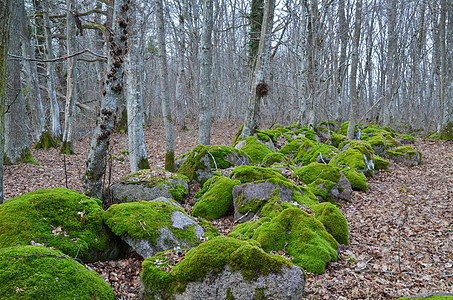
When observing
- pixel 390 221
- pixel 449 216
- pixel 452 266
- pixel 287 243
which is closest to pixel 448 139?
pixel 449 216

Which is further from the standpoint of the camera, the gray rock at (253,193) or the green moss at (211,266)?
the gray rock at (253,193)

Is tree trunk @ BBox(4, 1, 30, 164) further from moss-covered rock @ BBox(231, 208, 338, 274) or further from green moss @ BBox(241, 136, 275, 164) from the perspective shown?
moss-covered rock @ BBox(231, 208, 338, 274)

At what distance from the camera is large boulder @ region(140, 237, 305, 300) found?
3236 millimetres

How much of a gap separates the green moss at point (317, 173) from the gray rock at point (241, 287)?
563 centimetres

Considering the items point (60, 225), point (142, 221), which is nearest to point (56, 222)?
point (60, 225)

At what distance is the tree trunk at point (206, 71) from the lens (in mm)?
11328

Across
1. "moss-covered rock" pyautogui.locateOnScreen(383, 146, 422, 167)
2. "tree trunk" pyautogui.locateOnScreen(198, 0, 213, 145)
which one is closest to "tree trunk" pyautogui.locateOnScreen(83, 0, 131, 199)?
"tree trunk" pyautogui.locateOnScreen(198, 0, 213, 145)

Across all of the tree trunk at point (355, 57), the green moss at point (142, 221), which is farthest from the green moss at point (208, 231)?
the tree trunk at point (355, 57)

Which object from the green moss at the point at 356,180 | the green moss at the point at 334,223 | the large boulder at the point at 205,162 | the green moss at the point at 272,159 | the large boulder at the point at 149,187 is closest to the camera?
the green moss at the point at 334,223

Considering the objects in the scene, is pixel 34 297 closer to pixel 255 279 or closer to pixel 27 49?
pixel 255 279

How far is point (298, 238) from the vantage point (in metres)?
5.03

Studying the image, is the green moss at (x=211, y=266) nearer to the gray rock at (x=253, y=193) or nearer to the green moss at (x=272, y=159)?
the gray rock at (x=253, y=193)

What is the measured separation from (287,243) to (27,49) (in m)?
14.3

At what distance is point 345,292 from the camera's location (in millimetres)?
4094
